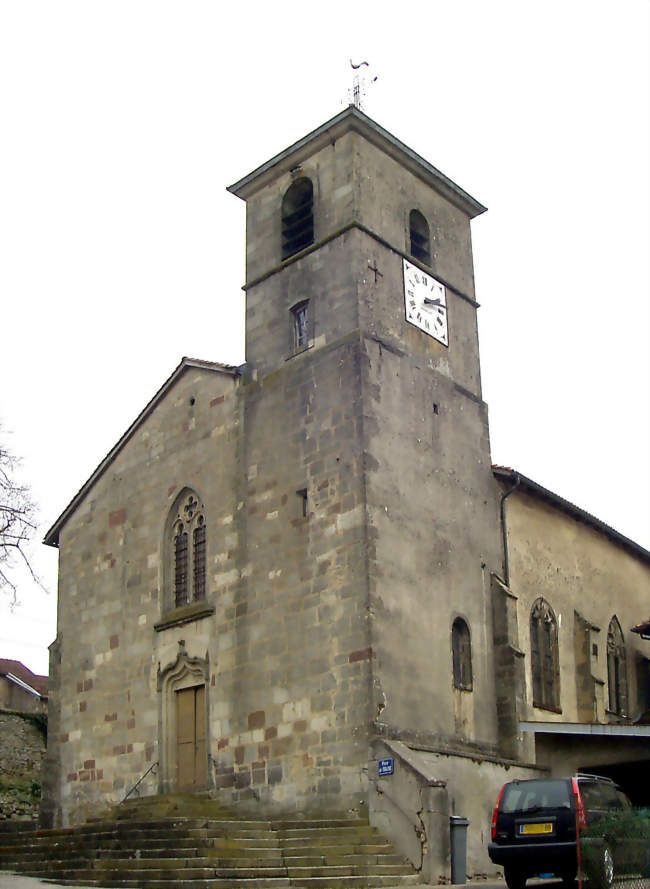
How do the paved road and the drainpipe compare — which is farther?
the drainpipe

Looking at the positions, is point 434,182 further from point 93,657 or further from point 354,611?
point 93,657

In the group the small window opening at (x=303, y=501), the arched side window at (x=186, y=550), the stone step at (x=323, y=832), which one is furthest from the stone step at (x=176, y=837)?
Result: the arched side window at (x=186, y=550)

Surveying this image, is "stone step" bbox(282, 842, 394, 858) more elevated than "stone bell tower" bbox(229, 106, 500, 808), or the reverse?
"stone bell tower" bbox(229, 106, 500, 808)

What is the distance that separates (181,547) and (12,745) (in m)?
10.7

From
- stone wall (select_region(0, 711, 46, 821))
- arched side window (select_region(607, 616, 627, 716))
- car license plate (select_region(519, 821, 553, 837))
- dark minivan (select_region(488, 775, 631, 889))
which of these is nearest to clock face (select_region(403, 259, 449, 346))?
arched side window (select_region(607, 616, 627, 716))

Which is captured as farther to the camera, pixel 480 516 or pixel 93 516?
pixel 93 516

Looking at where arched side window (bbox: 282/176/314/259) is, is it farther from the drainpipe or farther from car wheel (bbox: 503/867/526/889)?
car wheel (bbox: 503/867/526/889)

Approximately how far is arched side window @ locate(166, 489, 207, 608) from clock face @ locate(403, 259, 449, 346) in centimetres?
647

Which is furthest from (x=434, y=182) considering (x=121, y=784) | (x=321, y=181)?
(x=121, y=784)

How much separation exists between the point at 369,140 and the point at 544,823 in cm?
1585

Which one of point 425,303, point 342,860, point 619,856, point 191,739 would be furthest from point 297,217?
point 619,856

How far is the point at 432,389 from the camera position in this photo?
25312mm

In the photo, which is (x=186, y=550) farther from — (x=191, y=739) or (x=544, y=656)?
(x=544, y=656)

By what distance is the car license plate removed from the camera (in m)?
15.7
